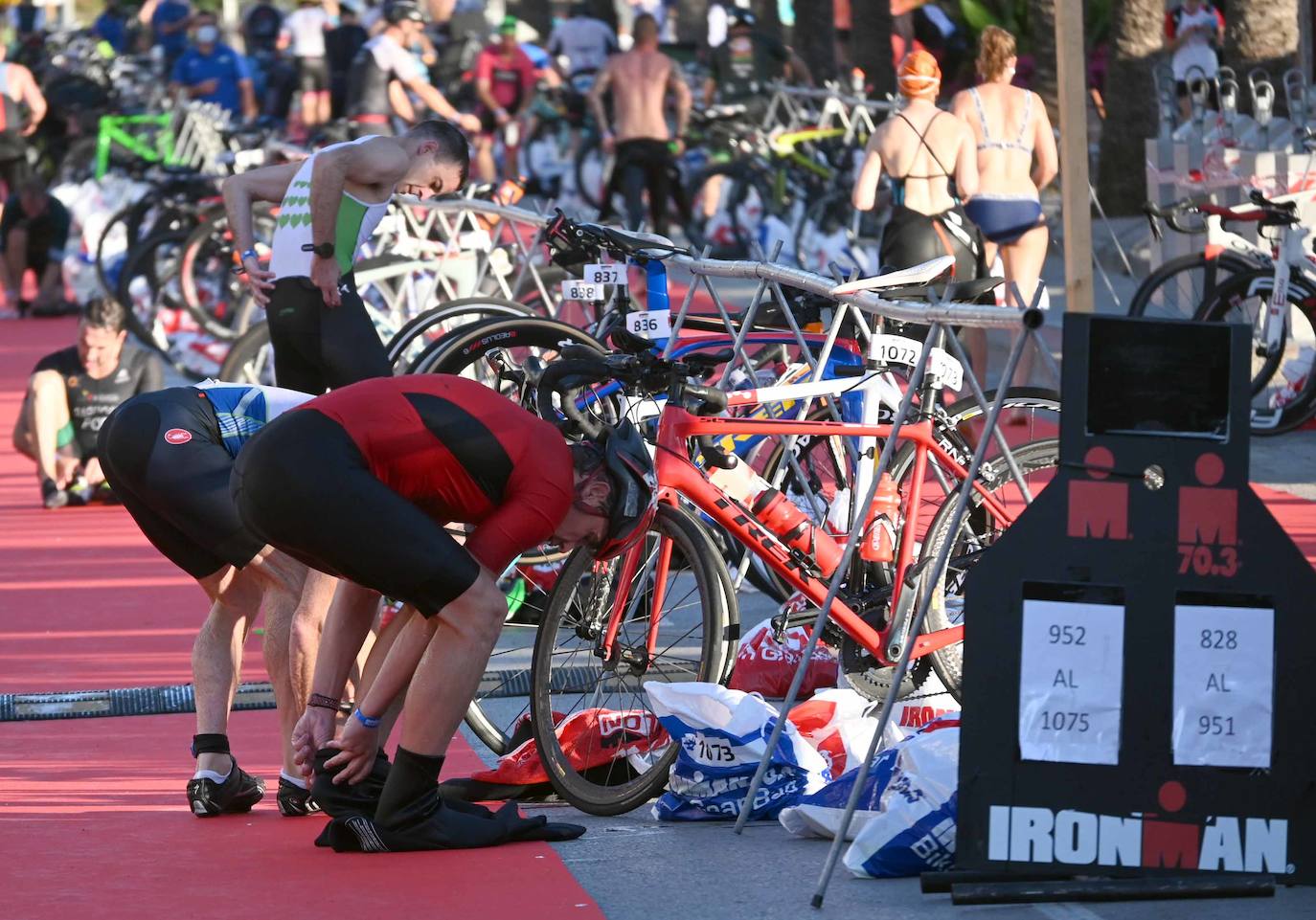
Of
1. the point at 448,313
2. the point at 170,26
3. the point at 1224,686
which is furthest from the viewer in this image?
the point at 170,26

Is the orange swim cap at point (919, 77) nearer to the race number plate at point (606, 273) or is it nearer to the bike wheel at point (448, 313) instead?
the bike wheel at point (448, 313)

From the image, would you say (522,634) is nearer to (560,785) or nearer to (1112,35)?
(560,785)

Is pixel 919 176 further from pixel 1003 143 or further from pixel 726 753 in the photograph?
pixel 726 753

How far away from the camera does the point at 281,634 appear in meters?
6.21

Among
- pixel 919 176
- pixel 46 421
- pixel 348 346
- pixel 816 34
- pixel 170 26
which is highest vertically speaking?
pixel 170 26

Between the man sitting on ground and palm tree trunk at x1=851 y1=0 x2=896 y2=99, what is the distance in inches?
625

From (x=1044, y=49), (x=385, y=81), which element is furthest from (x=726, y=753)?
(x=1044, y=49)

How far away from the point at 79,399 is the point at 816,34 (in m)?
21.0

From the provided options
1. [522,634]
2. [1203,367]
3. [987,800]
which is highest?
[1203,367]

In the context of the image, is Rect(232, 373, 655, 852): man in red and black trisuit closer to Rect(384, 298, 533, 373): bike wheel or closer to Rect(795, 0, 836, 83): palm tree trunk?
Rect(384, 298, 533, 373): bike wheel

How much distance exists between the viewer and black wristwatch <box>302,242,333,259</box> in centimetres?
859

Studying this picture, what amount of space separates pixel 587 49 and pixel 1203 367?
69.8ft

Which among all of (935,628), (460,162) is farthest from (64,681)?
(935,628)

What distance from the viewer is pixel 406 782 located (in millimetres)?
5551
